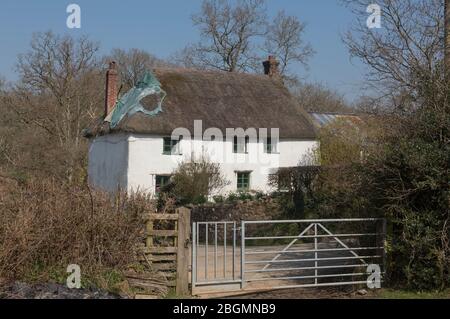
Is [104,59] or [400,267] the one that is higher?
[104,59]

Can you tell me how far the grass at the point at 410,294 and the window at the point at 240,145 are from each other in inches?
841

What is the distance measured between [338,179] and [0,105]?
31.9 meters

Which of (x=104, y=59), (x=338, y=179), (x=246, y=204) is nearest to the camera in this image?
(x=338, y=179)

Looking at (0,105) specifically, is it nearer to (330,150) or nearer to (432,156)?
(330,150)

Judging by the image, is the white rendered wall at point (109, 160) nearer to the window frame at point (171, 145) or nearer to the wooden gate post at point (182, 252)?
the window frame at point (171, 145)

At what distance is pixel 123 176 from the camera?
30.5 metres

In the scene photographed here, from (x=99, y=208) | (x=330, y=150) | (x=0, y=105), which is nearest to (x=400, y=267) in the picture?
(x=99, y=208)

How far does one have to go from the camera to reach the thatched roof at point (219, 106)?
102 ft

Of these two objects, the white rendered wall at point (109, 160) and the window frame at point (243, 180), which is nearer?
the white rendered wall at point (109, 160)

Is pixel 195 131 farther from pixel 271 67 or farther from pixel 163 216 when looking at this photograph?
pixel 163 216

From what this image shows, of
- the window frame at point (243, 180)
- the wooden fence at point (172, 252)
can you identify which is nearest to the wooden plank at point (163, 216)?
the wooden fence at point (172, 252)

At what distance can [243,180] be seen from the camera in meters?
32.7
